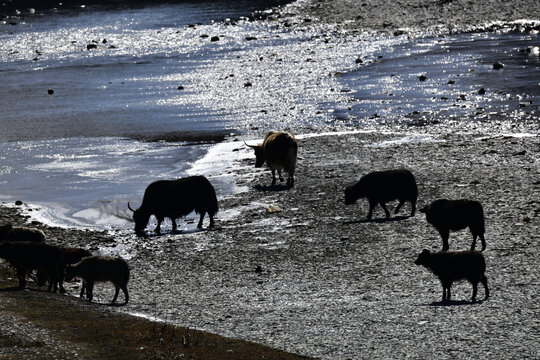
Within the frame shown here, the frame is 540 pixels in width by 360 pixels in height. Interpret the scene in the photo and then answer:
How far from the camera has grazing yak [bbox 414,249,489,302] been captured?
13.9 m

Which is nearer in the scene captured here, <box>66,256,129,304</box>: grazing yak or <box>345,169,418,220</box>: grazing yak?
<box>66,256,129,304</box>: grazing yak

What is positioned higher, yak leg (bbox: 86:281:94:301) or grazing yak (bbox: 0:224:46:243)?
grazing yak (bbox: 0:224:46:243)

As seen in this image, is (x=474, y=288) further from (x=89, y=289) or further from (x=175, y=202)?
(x=175, y=202)

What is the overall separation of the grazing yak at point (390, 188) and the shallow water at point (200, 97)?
5488 millimetres

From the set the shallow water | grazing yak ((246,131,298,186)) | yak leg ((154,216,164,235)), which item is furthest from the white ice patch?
yak leg ((154,216,164,235))

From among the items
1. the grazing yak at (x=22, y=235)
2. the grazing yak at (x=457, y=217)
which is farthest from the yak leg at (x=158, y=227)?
the grazing yak at (x=457, y=217)

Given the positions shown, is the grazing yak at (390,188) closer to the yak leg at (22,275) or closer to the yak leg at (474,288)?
the yak leg at (474,288)

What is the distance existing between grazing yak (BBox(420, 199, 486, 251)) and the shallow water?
772 cm

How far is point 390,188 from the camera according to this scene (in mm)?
19641

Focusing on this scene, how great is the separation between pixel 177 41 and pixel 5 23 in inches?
832

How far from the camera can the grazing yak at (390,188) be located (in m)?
19.6

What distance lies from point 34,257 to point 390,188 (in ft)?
24.4

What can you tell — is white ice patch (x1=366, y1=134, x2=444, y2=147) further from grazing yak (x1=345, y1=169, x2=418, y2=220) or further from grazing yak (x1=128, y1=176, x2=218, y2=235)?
grazing yak (x1=128, y1=176, x2=218, y2=235)

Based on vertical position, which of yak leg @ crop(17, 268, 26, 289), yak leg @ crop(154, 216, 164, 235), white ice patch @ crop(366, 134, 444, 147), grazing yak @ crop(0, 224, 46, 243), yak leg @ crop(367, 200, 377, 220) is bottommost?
yak leg @ crop(154, 216, 164, 235)
